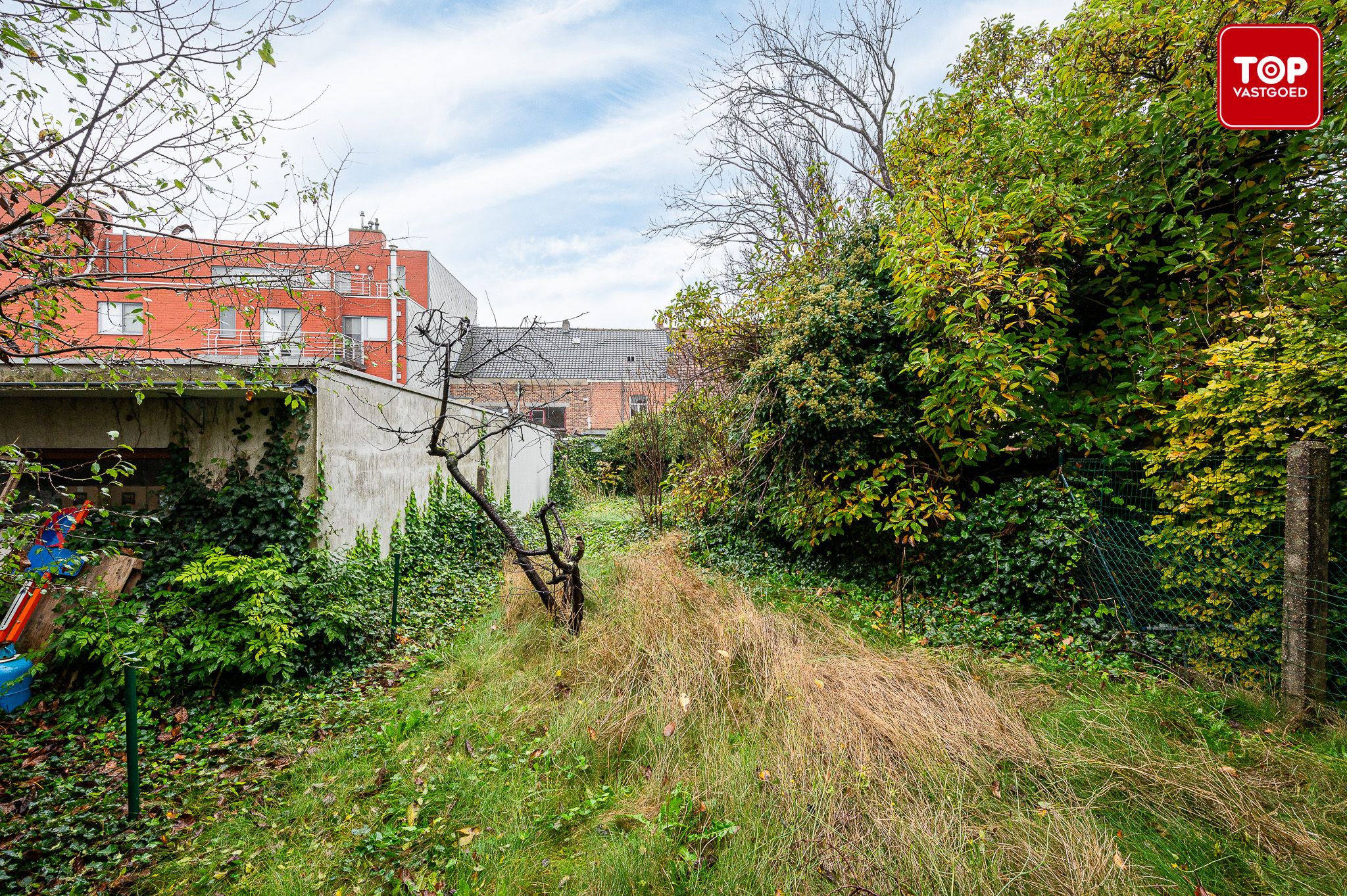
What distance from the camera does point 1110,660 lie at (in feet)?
14.2

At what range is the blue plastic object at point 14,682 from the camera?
13.2 ft

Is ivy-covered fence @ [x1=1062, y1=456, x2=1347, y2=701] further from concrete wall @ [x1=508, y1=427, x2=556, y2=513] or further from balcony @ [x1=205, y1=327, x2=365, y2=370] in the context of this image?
concrete wall @ [x1=508, y1=427, x2=556, y2=513]

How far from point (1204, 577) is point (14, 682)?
27.8ft

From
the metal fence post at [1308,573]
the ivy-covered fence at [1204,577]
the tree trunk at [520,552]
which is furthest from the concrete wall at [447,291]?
the metal fence post at [1308,573]

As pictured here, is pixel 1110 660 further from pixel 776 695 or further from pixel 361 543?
pixel 361 543

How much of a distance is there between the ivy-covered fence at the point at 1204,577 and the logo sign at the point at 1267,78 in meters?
2.77

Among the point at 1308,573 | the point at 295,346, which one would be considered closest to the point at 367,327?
the point at 295,346

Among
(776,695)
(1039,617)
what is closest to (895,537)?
(1039,617)

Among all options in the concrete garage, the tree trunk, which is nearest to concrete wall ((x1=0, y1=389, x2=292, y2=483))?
the concrete garage

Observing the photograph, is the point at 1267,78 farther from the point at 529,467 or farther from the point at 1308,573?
the point at 529,467

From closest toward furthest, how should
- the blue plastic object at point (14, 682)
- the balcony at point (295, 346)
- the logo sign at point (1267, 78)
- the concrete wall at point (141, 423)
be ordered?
the balcony at point (295, 346) < the blue plastic object at point (14, 682) < the logo sign at point (1267, 78) < the concrete wall at point (141, 423)

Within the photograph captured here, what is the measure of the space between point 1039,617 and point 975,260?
3292mm

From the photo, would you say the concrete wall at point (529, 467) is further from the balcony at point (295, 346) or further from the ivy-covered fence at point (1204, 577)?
the ivy-covered fence at point (1204, 577)

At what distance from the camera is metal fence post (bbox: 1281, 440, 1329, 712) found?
3.23 metres
